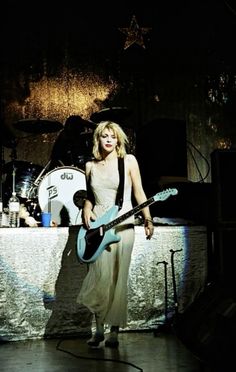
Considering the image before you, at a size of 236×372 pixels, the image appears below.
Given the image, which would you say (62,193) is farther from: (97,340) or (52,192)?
(97,340)

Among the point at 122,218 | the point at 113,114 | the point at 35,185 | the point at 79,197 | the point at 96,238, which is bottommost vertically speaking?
the point at 96,238

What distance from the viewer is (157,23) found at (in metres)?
7.39

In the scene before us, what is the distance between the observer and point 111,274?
4.11 metres

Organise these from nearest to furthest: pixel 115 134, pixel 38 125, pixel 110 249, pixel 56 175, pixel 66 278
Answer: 1. pixel 110 249
2. pixel 115 134
3. pixel 66 278
4. pixel 56 175
5. pixel 38 125

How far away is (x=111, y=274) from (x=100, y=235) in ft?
1.31

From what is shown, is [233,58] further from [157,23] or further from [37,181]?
[37,181]

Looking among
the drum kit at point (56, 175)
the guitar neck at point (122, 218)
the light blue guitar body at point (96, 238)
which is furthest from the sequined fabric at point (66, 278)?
the drum kit at point (56, 175)

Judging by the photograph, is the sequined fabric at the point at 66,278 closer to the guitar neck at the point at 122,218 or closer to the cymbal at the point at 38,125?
the guitar neck at the point at 122,218

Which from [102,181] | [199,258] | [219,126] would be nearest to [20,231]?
[102,181]

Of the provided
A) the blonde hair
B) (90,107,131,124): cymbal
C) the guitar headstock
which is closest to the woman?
the blonde hair

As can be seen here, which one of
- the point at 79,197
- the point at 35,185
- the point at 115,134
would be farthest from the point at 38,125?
the point at 115,134

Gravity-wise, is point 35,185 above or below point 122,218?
above

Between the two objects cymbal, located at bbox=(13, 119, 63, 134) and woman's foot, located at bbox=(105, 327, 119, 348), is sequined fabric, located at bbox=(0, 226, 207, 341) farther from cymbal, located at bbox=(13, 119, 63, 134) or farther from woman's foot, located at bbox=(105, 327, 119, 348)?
cymbal, located at bbox=(13, 119, 63, 134)

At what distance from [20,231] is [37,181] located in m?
2.10
